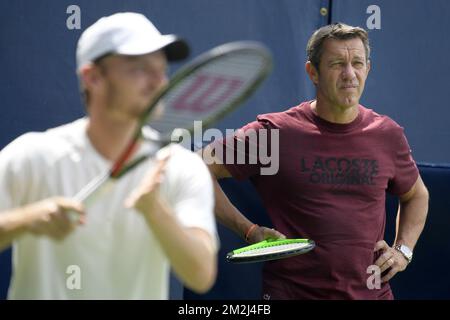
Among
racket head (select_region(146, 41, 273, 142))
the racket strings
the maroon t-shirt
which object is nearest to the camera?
racket head (select_region(146, 41, 273, 142))

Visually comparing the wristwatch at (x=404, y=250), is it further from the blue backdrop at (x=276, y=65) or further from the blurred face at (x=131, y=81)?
the blurred face at (x=131, y=81)

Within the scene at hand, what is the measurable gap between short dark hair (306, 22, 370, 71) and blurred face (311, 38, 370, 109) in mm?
18

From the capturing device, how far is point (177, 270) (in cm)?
237

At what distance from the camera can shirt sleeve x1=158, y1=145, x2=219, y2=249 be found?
8.00ft

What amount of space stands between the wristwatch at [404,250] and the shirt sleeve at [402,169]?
8.8 inches

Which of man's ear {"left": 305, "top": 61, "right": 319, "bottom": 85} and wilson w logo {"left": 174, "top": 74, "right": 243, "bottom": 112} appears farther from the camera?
man's ear {"left": 305, "top": 61, "right": 319, "bottom": 85}

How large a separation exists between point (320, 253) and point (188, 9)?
1.62 meters

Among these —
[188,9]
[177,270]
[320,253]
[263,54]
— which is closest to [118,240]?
[177,270]

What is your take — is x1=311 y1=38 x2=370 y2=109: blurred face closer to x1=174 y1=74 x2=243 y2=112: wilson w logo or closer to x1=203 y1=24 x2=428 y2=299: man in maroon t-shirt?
x1=203 y1=24 x2=428 y2=299: man in maroon t-shirt

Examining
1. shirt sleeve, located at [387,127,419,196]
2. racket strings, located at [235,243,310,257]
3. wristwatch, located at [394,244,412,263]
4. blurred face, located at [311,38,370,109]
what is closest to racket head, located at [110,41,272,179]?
racket strings, located at [235,243,310,257]

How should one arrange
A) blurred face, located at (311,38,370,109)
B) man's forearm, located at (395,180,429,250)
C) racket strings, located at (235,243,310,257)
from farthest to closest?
man's forearm, located at (395,180,429,250)
blurred face, located at (311,38,370,109)
racket strings, located at (235,243,310,257)
